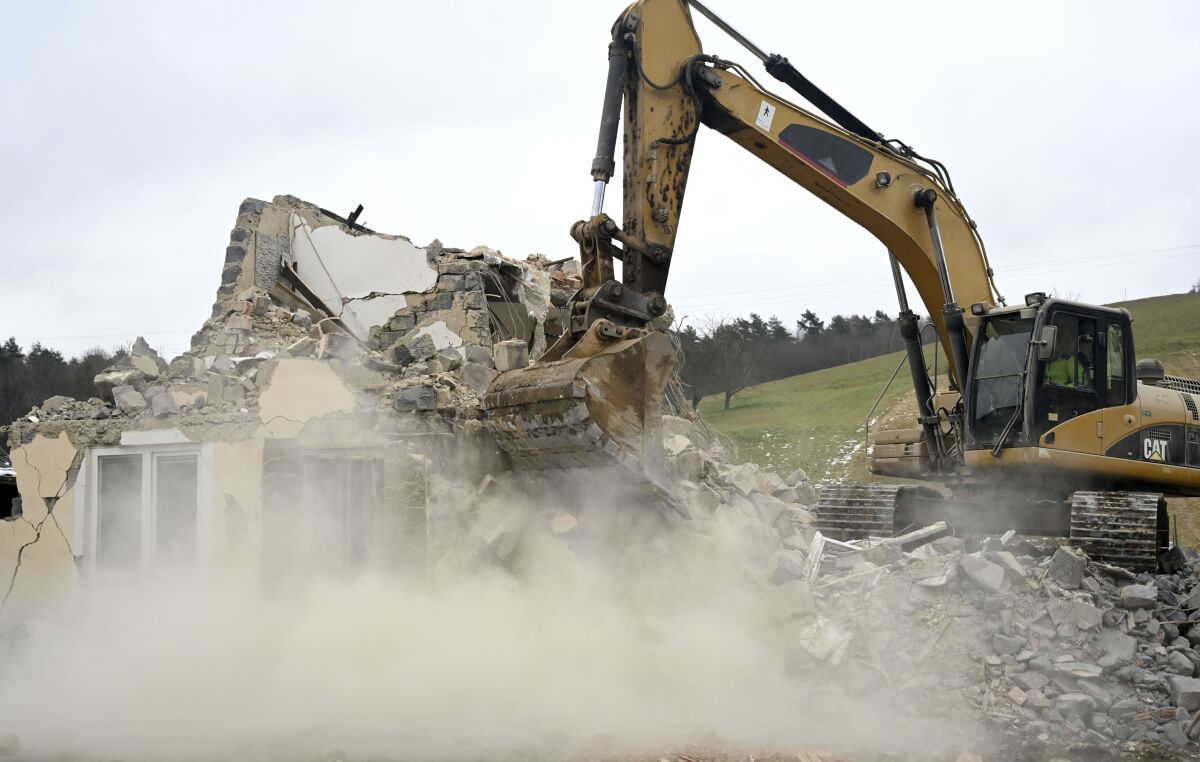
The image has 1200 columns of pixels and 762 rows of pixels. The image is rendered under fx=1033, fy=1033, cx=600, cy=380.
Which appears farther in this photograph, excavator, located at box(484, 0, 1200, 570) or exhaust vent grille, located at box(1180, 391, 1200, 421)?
exhaust vent grille, located at box(1180, 391, 1200, 421)

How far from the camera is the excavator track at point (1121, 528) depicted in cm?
750

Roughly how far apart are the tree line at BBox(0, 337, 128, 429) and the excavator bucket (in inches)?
992

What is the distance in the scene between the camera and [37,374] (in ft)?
115

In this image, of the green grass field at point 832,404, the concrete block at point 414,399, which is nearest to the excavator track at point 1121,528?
the concrete block at point 414,399

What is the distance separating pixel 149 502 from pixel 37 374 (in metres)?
32.0

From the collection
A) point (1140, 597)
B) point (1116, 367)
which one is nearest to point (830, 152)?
point (1116, 367)

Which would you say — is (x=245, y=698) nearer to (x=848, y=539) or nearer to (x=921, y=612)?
(x=921, y=612)

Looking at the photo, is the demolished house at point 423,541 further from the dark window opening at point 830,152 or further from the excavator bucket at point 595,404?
the dark window opening at point 830,152

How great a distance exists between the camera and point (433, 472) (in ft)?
24.0

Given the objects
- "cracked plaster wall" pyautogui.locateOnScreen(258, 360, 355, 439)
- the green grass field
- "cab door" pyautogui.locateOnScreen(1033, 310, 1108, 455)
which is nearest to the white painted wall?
"cracked plaster wall" pyautogui.locateOnScreen(258, 360, 355, 439)

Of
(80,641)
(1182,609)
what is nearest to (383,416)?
(80,641)

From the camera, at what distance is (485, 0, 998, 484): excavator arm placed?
6.11 meters

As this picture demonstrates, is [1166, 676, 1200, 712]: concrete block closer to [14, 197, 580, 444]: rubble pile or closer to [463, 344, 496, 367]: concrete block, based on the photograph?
[14, 197, 580, 444]: rubble pile

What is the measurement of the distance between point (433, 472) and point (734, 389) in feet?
105
